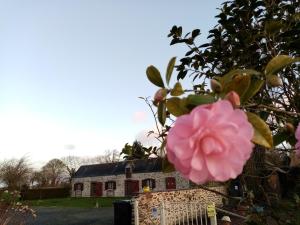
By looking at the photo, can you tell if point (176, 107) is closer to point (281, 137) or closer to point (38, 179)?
point (281, 137)

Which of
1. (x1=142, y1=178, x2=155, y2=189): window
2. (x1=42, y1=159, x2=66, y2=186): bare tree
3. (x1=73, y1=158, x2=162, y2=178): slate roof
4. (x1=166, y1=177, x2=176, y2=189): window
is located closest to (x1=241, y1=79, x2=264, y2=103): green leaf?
(x1=166, y1=177, x2=176, y2=189): window

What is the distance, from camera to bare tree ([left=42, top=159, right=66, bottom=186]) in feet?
197

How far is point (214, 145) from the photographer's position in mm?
544

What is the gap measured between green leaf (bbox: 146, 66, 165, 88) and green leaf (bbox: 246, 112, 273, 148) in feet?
0.92

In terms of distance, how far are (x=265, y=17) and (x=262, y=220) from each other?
2.44 metres

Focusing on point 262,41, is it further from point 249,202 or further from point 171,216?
point 171,216

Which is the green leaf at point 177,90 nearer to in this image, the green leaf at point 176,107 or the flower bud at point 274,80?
the green leaf at point 176,107

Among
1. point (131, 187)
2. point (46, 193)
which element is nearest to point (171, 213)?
point (131, 187)

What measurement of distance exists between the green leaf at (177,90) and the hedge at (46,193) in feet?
152

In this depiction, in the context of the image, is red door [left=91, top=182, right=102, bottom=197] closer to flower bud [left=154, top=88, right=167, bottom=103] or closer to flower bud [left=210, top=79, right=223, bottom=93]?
flower bud [left=154, top=88, right=167, bottom=103]

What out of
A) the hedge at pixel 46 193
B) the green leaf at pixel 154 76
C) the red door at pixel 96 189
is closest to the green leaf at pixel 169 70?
the green leaf at pixel 154 76

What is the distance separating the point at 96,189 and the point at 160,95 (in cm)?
4570

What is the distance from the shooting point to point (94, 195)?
4462 cm

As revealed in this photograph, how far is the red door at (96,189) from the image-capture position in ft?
145
